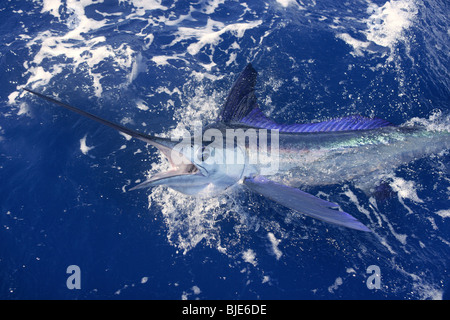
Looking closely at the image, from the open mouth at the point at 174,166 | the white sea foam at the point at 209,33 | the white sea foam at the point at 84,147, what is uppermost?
the white sea foam at the point at 209,33

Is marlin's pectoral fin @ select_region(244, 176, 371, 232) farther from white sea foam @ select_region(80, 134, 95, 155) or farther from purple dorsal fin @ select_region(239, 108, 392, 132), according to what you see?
white sea foam @ select_region(80, 134, 95, 155)

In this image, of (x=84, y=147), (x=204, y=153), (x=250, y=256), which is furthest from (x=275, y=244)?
(x=84, y=147)

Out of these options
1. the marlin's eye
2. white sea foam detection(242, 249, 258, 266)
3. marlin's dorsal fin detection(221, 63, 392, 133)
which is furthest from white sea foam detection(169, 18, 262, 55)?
white sea foam detection(242, 249, 258, 266)

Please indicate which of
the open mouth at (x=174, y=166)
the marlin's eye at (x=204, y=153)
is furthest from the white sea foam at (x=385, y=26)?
the open mouth at (x=174, y=166)

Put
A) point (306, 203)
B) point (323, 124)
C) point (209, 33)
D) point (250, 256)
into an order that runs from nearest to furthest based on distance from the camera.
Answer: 1. point (306, 203)
2. point (250, 256)
3. point (323, 124)
4. point (209, 33)

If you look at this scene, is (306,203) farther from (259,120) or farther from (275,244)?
(259,120)

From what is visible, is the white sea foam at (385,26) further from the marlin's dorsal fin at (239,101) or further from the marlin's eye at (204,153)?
the marlin's eye at (204,153)
